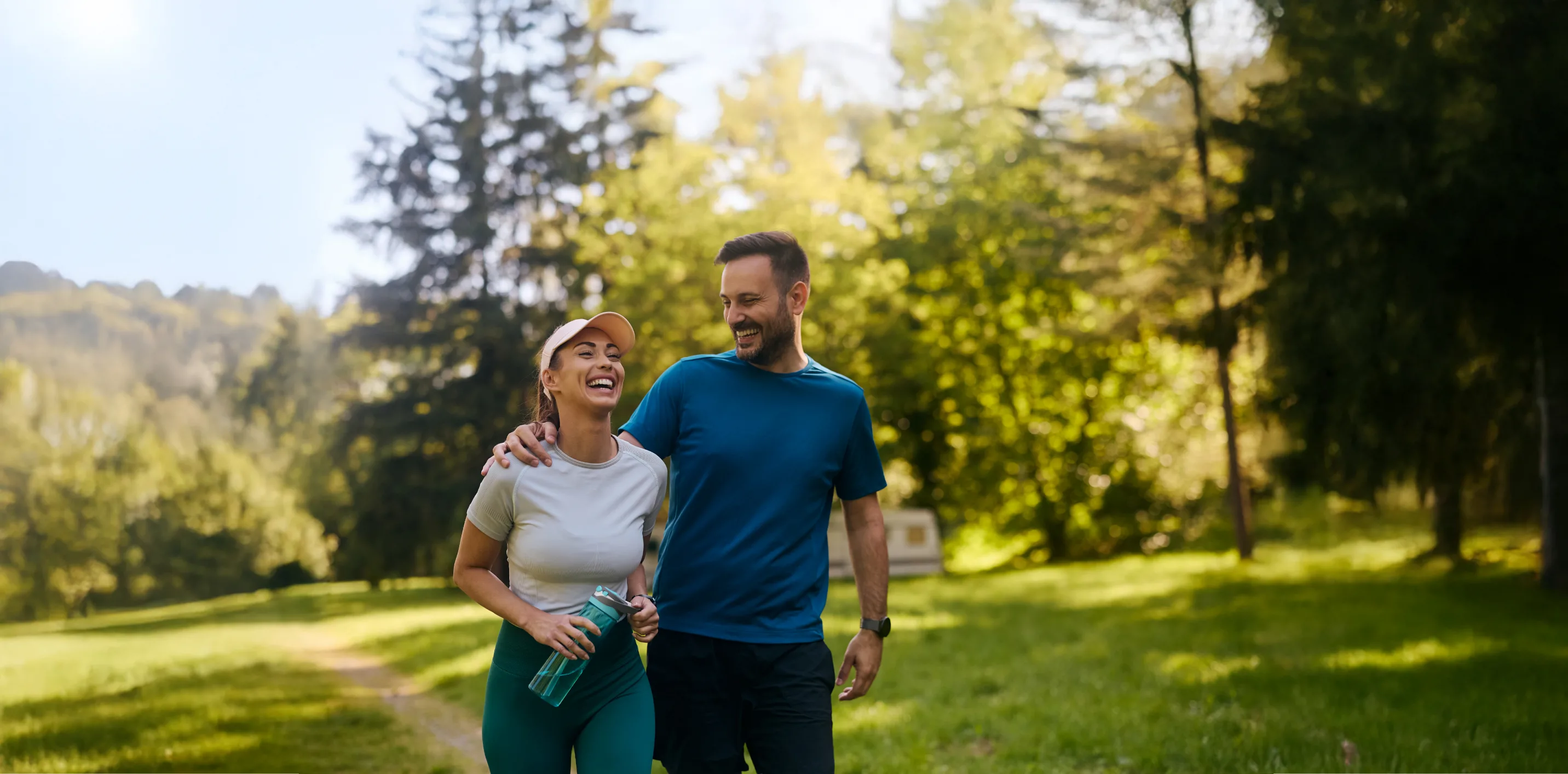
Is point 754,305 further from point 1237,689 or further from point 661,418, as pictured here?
point 1237,689

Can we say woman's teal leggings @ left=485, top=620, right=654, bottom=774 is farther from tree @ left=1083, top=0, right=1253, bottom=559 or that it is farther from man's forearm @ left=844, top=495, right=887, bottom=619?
tree @ left=1083, top=0, right=1253, bottom=559

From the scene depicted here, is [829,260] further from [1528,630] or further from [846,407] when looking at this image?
[846,407]

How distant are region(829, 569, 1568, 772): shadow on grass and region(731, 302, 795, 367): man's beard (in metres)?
3.94

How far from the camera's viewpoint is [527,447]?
313 cm

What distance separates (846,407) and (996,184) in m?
28.2

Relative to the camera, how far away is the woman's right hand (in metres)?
2.99

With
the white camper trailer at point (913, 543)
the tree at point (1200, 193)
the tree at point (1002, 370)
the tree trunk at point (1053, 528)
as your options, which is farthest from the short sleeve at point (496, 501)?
the tree trunk at point (1053, 528)

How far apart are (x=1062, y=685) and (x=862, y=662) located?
242 inches

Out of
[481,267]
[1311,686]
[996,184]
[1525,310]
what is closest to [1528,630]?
[1525,310]

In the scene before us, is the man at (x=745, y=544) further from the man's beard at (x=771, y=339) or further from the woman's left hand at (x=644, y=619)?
the woman's left hand at (x=644, y=619)

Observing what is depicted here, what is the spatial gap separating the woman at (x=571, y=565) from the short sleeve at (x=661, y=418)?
0.21m

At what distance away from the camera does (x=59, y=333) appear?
31.3ft

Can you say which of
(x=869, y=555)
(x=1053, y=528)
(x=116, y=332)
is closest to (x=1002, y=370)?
(x=1053, y=528)

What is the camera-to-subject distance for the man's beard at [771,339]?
362cm
